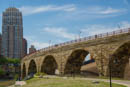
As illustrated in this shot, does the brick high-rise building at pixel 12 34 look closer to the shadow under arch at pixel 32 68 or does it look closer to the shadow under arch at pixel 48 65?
the shadow under arch at pixel 32 68

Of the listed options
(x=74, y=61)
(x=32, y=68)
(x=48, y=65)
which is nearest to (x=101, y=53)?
(x=74, y=61)

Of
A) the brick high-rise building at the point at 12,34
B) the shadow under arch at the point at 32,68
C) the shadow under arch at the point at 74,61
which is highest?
the brick high-rise building at the point at 12,34

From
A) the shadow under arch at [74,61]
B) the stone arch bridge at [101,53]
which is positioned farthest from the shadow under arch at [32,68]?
the shadow under arch at [74,61]

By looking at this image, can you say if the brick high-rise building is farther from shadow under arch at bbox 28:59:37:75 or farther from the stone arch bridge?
the stone arch bridge

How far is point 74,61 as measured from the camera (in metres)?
42.0

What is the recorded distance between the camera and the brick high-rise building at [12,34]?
138875 mm

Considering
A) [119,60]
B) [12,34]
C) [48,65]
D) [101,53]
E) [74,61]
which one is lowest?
[48,65]

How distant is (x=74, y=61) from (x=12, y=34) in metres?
107

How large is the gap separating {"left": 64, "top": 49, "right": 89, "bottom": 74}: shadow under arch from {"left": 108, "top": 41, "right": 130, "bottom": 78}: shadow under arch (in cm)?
939

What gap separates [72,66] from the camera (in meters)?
42.1

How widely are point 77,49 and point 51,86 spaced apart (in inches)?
569

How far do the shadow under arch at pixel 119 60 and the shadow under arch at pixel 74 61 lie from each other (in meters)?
9.39

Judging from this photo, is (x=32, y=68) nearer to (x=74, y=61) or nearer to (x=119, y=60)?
(x=74, y=61)

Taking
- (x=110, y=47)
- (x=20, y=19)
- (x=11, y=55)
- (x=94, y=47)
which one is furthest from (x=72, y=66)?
(x=20, y=19)
